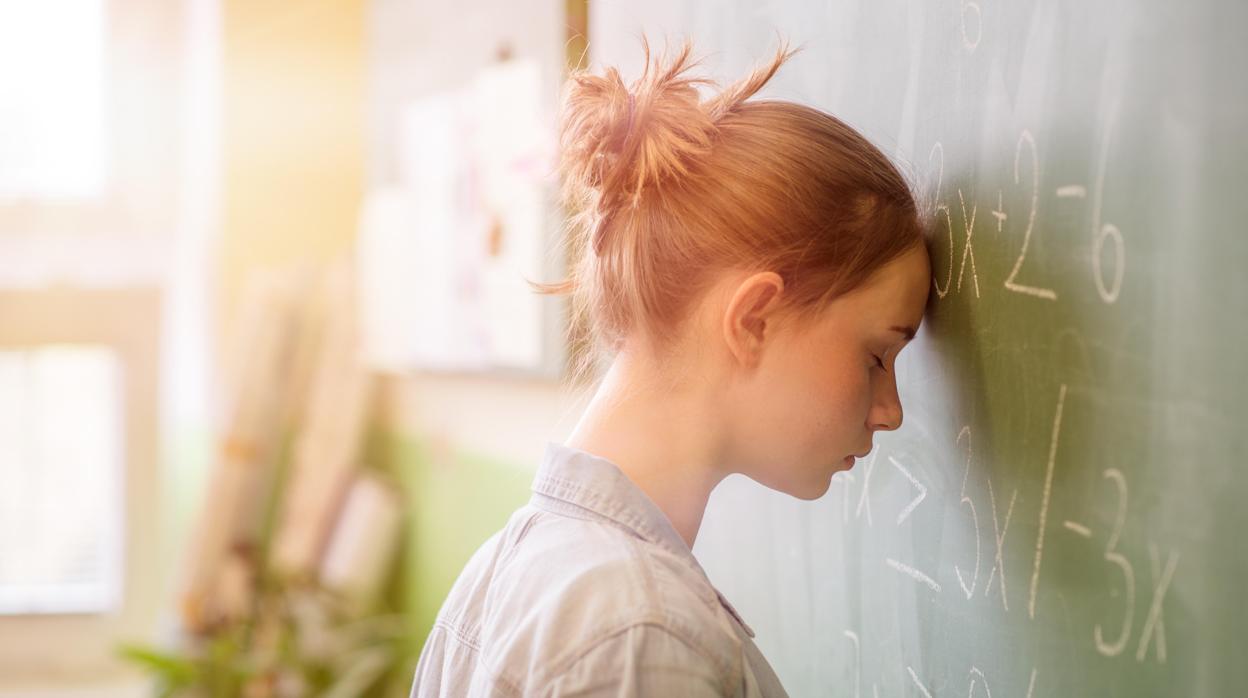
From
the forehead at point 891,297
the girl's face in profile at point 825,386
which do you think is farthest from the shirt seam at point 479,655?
the forehead at point 891,297

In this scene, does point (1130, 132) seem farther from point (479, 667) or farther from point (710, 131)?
point (479, 667)

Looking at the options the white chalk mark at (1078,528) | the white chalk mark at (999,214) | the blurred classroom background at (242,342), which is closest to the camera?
the white chalk mark at (1078,528)

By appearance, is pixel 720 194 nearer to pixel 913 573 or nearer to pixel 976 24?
pixel 976 24

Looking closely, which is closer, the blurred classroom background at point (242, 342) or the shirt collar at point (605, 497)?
the shirt collar at point (605, 497)

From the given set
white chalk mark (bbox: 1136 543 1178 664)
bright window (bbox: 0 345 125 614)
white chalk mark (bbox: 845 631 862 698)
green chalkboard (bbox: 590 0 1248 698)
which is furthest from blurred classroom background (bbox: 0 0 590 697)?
white chalk mark (bbox: 1136 543 1178 664)

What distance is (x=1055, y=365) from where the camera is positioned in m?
0.83

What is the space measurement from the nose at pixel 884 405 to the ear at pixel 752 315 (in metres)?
0.12

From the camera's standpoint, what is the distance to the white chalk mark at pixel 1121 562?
0.75 metres

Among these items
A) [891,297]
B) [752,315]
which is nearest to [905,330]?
[891,297]

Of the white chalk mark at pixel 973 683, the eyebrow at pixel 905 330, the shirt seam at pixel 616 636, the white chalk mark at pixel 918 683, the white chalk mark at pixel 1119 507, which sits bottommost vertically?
the white chalk mark at pixel 918 683

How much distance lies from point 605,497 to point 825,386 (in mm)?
188

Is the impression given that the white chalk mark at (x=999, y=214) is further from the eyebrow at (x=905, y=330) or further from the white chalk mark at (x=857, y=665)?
the white chalk mark at (x=857, y=665)

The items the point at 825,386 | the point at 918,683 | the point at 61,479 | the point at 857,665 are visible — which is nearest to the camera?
the point at 825,386

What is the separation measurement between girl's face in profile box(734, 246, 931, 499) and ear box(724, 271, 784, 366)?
0.05 feet
